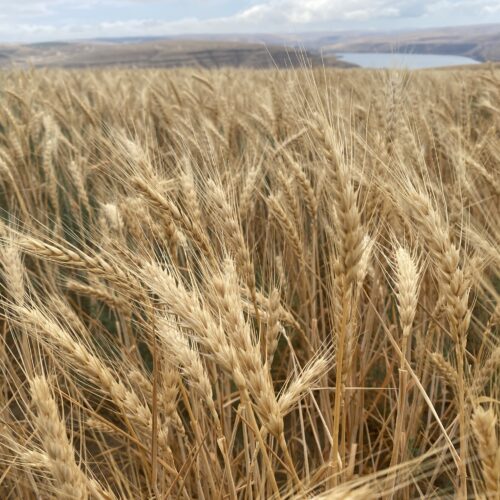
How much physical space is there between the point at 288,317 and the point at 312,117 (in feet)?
1.88

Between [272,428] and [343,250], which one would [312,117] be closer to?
[343,250]

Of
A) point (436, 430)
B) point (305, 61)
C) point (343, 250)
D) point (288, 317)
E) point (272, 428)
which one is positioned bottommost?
point (436, 430)

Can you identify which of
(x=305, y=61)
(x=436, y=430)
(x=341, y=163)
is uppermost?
(x=305, y=61)

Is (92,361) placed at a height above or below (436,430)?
above

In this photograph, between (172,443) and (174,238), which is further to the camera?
(172,443)

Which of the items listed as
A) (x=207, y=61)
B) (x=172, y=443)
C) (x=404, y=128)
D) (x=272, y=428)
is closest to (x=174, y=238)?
(x=272, y=428)

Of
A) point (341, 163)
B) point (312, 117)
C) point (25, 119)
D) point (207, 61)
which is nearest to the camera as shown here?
point (341, 163)

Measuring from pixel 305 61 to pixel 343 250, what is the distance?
771mm

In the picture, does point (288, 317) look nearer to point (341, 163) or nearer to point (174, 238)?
point (174, 238)

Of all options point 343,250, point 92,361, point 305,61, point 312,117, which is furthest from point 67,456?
point 305,61

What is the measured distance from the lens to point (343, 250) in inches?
39.2

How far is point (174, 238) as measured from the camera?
1.30m

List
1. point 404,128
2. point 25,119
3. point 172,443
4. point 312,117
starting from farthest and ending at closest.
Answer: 1. point 25,119
2. point 404,128
3. point 172,443
4. point 312,117

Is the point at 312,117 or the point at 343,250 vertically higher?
the point at 312,117
